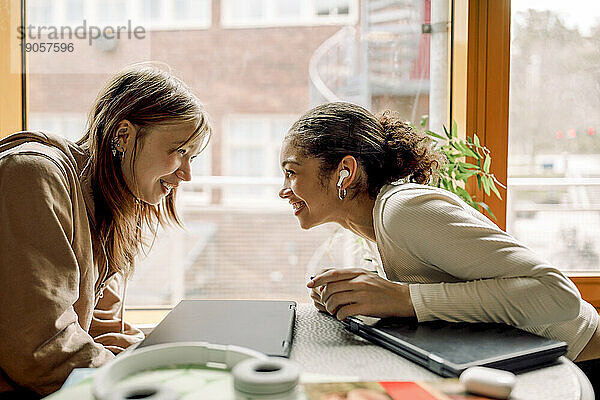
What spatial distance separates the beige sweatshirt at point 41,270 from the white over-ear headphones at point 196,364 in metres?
0.47

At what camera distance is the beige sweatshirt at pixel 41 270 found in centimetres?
105

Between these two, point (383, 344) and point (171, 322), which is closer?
point (383, 344)

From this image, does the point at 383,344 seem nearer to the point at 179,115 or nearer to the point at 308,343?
the point at 308,343

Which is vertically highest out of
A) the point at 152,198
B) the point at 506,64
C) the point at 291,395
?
the point at 506,64

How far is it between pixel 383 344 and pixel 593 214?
1.89 metres

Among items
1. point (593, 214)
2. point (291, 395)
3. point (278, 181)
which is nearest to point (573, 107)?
point (593, 214)

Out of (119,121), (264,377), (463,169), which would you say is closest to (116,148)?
(119,121)

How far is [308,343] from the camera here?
1.03 m

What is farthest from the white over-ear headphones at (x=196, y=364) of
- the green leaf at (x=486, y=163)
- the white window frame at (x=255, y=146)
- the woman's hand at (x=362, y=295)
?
the white window frame at (x=255, y=146)

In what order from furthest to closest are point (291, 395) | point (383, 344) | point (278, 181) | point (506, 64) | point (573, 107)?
point (278, 181), point (573, 107), point (506, 64), point (383, 344), point (291, 395)

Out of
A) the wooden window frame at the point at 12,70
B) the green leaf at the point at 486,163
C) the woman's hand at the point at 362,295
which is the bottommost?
the woman's hand at the point at 362,295

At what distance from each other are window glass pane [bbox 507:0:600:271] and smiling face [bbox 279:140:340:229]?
1257mm

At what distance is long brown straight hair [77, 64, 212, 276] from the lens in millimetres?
1380

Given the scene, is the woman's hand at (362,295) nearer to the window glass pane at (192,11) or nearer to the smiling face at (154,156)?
the smiling face at (154,156)
